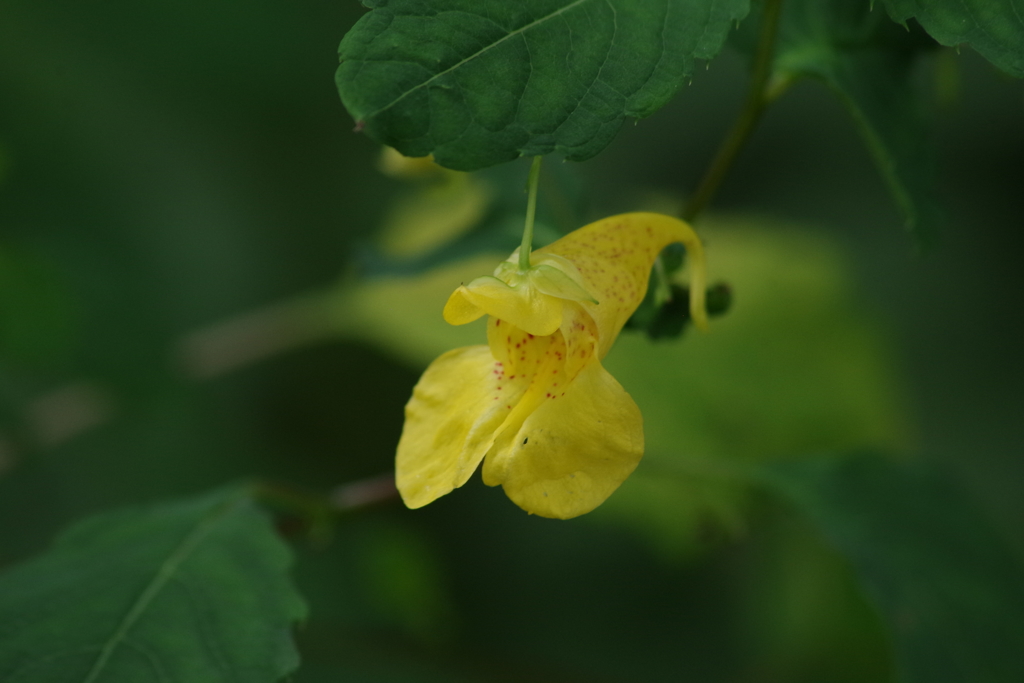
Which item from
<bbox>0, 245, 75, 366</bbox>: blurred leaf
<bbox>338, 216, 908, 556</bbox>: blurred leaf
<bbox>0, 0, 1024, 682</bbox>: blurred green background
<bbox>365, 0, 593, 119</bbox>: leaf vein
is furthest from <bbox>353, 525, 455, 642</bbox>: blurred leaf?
<bbox>365, 0, 593, 119</bbox>: leaf vein

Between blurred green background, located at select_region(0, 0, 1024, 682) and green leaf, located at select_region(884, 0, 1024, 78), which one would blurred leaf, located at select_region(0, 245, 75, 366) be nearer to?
blurred green background, located at select_region(0, 0, 1024, 682)

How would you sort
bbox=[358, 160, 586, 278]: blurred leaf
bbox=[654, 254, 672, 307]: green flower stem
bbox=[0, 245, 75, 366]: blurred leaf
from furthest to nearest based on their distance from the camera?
bbox=[0, 245, 75, 366]: blurred leaf, bbox=[358, 160, 586, 278]: blurred leaf, bbox=[654, 254, 672, 307]: green flower stem

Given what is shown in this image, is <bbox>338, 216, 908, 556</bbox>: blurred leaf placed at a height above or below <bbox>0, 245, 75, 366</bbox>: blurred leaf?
below

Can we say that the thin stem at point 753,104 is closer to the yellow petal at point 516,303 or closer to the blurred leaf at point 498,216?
the blurred leaf at point 498,216

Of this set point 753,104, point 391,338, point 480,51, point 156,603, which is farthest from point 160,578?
point 391,338

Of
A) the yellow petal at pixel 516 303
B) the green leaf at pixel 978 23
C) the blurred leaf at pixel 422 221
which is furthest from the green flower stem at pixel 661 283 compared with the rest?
the blurred leaf at pixel 422 221

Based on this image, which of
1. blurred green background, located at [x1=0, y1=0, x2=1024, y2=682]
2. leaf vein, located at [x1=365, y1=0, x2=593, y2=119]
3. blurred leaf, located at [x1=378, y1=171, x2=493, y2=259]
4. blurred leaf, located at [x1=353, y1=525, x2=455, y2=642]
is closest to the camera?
leaf vein, located at [x1=365, y1=0, x2=593, y2=119]

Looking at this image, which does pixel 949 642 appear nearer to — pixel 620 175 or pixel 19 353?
pixel 19 353

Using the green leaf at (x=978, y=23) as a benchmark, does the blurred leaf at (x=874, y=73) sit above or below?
below
